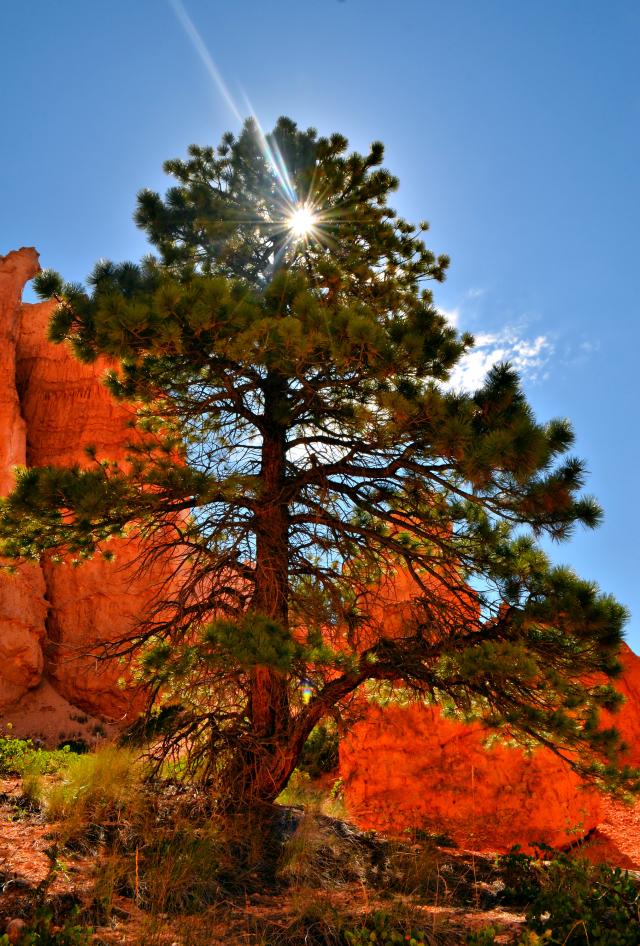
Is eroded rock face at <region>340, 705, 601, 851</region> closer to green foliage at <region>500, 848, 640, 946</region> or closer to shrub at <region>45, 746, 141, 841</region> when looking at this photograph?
green foliage at <region>500, 848, 640, 946</region>

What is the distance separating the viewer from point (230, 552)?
619 cm

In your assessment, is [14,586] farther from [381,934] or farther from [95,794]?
[381,934]

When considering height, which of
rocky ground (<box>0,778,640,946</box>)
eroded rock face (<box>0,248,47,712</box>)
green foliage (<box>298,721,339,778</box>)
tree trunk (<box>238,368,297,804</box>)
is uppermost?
eroded rock face (<box>0,248,47,712</box>)

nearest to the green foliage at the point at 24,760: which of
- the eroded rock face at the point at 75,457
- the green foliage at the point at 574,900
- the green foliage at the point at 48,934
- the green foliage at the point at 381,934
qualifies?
the green foliage at the point at 48,934

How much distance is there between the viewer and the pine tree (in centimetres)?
475

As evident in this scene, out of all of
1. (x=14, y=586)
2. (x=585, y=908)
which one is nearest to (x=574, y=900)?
(x=585, y=908)

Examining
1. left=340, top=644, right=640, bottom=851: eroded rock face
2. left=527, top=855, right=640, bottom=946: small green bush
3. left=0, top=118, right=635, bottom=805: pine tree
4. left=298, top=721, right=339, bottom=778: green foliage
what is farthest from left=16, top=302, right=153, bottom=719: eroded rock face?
left=527, top=855, right=640, bottom=946: small green bush

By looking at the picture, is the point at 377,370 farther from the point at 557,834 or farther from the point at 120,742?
the point at 557,834

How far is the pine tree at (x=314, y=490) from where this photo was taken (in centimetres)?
475

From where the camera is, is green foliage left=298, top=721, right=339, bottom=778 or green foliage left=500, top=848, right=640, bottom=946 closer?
green foliage left=500, top=848, right=640, bottom=946

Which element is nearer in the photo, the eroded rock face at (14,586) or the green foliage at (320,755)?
the green foliage at (320,755)

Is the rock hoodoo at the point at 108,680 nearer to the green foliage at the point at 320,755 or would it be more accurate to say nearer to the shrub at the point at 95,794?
the shrub at the point at 95,794

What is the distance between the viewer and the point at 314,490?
21.8 feet

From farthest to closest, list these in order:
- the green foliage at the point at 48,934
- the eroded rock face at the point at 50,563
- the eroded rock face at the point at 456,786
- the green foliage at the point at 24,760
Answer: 1. the eroded rock face at the point at 50,563
2. the eroded rock face at the point at 456,786
3. the green foliage at the point at 24,760
4. the green foliage at the point at 48,934
